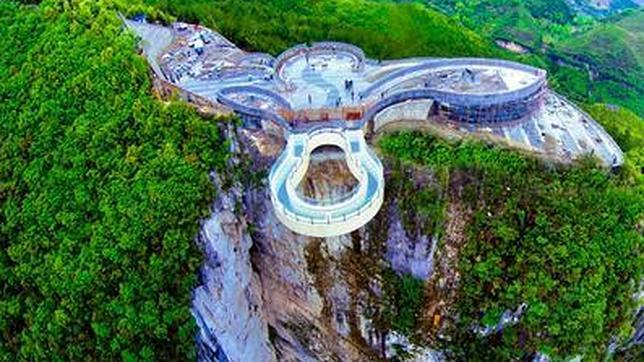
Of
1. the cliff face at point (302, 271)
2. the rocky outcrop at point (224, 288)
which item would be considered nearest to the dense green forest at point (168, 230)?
the rocky outcrop at point (224, 288)

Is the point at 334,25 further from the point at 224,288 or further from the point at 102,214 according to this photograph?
the point at 102,214

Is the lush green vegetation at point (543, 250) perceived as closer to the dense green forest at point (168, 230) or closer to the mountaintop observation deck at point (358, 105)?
the dense green forest at point (168, 230)

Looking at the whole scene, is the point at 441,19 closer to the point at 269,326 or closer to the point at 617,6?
the point at 269,326

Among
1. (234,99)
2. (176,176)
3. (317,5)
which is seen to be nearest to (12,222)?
(176,176)

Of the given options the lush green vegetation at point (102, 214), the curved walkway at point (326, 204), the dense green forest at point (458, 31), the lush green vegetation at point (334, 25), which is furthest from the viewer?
the dense green forest at point (458, 31)

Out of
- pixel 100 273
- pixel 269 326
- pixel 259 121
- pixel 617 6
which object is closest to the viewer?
pixel 100 273
